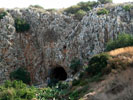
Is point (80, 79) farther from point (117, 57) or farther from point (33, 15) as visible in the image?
point (33, 15)

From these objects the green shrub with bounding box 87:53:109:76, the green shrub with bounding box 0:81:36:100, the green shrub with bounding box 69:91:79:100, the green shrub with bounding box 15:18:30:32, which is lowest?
the green shrub with bounding box 69:91:79:100

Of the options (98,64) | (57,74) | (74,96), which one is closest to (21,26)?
(57,74)

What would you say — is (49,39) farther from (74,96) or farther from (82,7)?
(74,96)

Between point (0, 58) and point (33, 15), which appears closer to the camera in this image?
point (0, 58)

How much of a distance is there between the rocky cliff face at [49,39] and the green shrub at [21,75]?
2.95 feet

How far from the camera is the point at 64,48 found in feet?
96.0

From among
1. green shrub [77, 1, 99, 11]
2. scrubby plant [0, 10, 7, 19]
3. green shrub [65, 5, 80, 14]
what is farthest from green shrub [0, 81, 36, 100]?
green shrub [77, 1, 99, 11]

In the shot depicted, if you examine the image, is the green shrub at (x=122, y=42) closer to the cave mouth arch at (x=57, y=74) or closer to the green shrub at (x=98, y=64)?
the green shrub at (x=98, y=64)

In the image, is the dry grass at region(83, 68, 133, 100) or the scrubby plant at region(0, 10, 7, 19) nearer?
the dry grass at region(83, 68, 133, 100)

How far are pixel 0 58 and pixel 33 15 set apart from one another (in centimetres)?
796

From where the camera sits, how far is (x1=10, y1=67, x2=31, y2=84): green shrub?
93.7 feet

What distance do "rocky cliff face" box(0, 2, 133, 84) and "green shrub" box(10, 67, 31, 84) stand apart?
0.90 m

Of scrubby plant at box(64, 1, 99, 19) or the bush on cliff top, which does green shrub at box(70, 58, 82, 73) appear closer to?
scrubby plant at box(64, 1, 99, 19)

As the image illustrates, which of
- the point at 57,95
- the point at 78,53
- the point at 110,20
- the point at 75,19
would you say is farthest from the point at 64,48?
the point at 57,95
